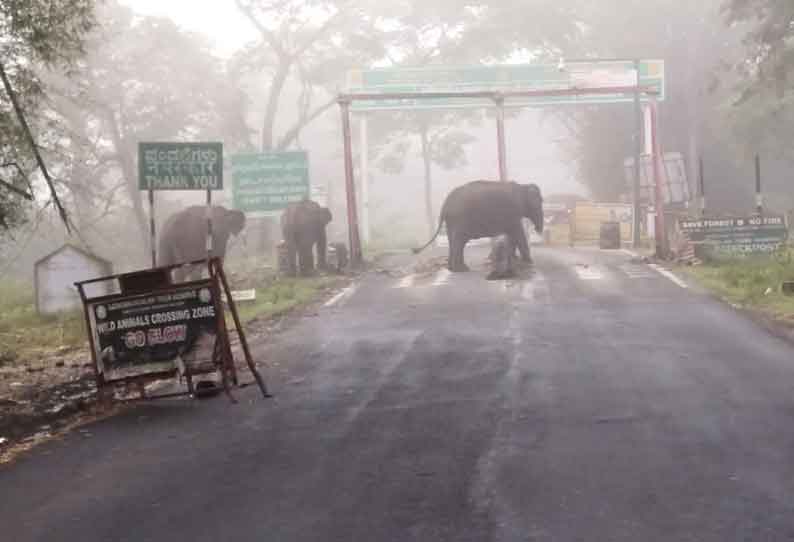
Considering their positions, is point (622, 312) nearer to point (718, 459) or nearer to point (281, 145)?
point (718, 459)

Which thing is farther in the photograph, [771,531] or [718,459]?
[718,459]

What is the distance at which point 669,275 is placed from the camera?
71.2 ft

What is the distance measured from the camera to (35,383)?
12945mm

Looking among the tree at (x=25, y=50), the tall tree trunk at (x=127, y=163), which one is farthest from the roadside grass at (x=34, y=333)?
the tall tree trunk at (x=127, y=163)

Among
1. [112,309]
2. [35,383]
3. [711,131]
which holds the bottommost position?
[35,383]

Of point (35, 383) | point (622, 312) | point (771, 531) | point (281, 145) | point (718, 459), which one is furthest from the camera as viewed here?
point (281, 145)

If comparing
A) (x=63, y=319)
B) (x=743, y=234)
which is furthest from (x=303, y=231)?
(x=743, y=234)

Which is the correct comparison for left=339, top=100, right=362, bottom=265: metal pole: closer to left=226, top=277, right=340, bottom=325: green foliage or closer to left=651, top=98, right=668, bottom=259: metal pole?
left=226, top=277, right=340, bottom=325: green foliage

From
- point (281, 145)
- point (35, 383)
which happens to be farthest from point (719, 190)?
point (35, 383)

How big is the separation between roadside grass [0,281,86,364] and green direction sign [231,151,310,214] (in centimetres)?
793

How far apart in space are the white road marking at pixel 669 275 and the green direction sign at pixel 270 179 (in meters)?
10.2

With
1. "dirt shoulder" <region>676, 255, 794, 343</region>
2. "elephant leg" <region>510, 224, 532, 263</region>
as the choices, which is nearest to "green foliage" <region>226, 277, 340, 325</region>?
"elephant leg" <region>510, 224, 532, 263</region>

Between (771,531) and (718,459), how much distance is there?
5.06 ft

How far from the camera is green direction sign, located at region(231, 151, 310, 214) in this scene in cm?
2961
